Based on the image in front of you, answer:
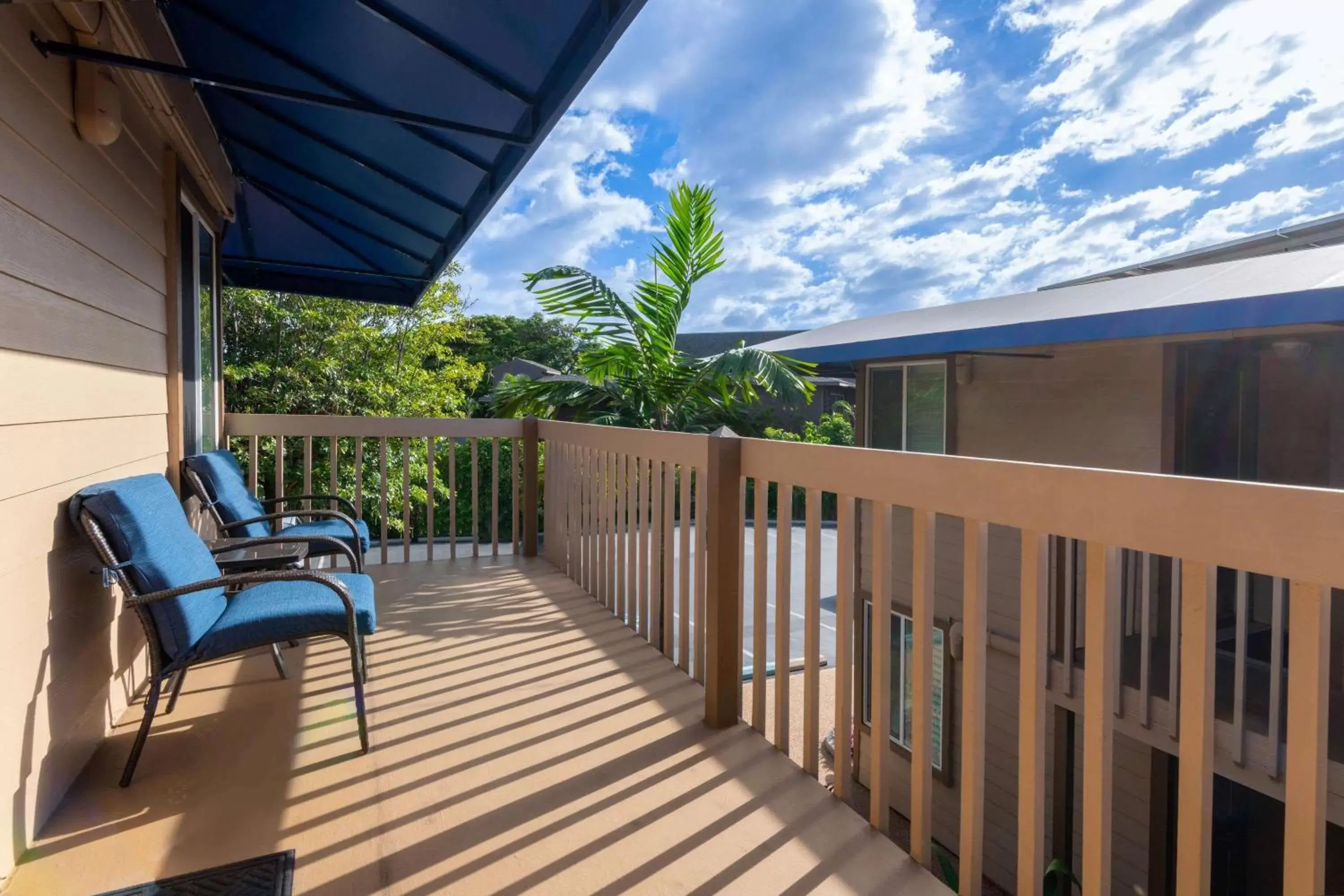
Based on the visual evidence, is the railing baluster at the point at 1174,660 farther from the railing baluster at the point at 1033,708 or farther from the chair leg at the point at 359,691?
the chair leg at the point at 359,691

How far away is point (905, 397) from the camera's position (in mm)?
6660

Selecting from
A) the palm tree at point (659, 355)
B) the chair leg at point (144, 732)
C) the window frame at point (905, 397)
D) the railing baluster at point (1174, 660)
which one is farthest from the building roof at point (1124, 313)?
the chair leg at point (144, 732)

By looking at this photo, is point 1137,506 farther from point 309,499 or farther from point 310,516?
point 309,499

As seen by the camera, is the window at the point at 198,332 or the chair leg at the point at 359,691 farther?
the window at the point at 198,332

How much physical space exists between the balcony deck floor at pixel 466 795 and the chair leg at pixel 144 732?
5 cm

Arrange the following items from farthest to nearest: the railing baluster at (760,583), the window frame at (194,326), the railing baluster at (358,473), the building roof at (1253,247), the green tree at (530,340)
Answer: the green tree at (530,340), the building roof at (1253,247), the railing baluster at (358,473), the window frame at (194,326), the railing baluster at (760,583)

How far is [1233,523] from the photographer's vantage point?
3.60 ft

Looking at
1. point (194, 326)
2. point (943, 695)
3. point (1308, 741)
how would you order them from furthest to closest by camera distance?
1. point (943, 695)
2. point (194, 326)
3. point (1308, 741)

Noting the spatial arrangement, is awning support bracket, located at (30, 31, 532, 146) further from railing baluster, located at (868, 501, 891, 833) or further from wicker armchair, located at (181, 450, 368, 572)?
railing baluster, located at (868, 501, 891, 833)

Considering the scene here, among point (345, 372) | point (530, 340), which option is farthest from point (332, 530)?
point (530, 340)

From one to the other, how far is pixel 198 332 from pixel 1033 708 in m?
4.07

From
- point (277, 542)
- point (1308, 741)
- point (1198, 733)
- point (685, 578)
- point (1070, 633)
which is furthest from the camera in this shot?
point (1070, 633)

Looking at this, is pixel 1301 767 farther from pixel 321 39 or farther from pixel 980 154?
pixel 980 154

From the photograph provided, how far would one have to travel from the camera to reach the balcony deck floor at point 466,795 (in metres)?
1.62
